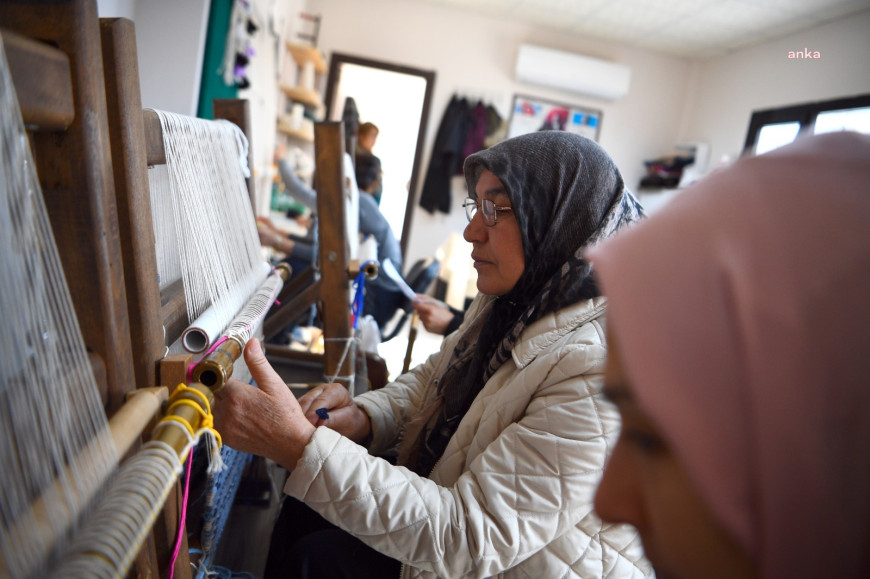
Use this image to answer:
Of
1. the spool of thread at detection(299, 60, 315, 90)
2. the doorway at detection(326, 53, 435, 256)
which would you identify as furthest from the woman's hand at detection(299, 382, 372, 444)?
the doorway at detection(326, 53, 435, 256)

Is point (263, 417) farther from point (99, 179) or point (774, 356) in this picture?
point (774, 356)

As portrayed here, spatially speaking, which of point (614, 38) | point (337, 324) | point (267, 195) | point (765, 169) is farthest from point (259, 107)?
point (614, 38)

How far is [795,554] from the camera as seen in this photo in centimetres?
34

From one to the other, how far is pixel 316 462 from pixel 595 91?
515 centimetres

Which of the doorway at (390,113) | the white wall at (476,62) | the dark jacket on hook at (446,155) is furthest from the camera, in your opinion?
the doorway at (390,113)

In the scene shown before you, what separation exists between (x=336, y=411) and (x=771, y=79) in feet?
Result: 16.7

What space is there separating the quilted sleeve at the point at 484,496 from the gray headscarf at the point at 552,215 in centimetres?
19

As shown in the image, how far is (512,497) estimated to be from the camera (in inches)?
29.3

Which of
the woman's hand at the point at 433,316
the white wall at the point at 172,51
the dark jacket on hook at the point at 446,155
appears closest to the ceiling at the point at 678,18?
the dark jacket on hook at the point at 446,155

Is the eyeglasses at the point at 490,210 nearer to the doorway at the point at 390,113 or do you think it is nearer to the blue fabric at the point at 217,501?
the blue fabric at the point at 217,501

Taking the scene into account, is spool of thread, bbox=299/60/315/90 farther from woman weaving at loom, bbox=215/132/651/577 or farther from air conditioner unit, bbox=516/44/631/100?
woman weaving at loom, bbox=215/132/651/577

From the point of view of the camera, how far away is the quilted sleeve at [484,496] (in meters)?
0.73

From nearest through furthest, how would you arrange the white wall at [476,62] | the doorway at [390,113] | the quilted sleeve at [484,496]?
the quilted sleeve at [484,496] < the white wall at [476,62] < the doorway at [390,113]

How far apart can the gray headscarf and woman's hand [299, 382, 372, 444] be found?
7.1 inches
